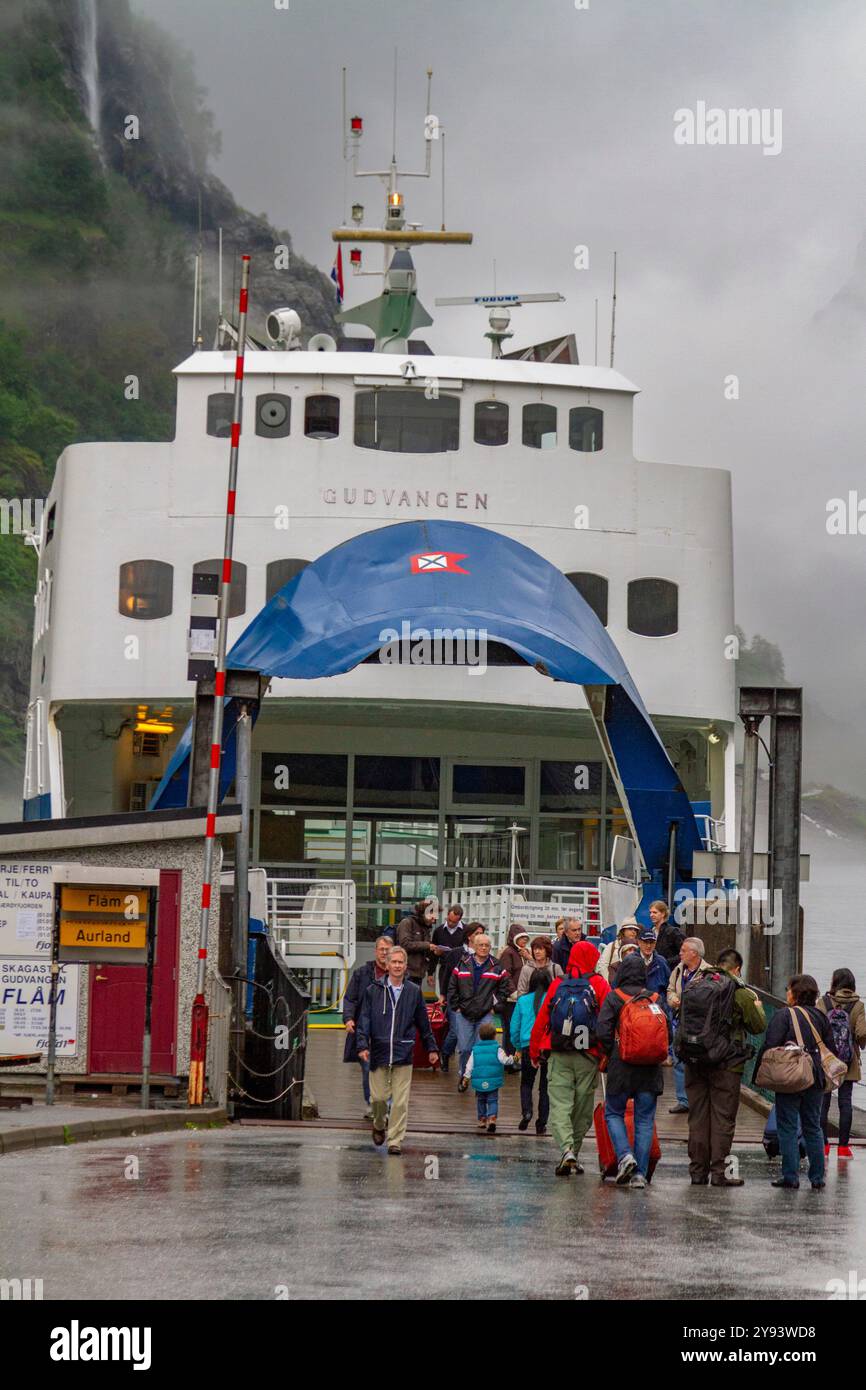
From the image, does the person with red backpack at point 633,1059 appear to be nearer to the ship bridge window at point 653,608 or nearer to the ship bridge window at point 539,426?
the ship bridge window at point 653,608

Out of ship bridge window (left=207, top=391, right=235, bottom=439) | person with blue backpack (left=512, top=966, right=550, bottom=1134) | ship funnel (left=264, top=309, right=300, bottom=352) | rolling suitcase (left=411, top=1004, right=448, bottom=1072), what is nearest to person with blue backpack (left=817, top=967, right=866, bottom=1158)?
person with blue backpack (left=512, top=966, right=550, bottom=1134)

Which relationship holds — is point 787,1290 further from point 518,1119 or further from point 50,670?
point 50,670

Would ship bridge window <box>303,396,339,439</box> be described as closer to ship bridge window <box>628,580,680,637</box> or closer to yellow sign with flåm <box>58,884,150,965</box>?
ship bridge window <box>628,580,680,637</box>

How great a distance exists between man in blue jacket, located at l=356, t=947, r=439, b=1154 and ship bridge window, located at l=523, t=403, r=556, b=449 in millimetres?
13727

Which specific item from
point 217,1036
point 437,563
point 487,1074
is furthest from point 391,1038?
point 437,563

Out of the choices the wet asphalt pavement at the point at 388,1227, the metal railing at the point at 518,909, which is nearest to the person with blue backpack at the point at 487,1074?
the wet asphalt pavement at the point at 388,1227

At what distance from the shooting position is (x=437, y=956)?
17984 mm

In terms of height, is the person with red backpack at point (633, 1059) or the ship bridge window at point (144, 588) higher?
the ship bridge window at point (144, 588)

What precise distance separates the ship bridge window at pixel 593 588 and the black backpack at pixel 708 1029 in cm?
1361

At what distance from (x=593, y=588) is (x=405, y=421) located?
347 cm

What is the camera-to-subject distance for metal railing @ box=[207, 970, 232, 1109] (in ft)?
48.9

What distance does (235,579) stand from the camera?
985 inches

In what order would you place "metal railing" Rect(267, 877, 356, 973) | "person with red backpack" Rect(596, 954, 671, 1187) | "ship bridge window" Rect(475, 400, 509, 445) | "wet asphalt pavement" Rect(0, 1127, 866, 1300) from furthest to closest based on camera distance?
1. "ship bridge window" Rect(475, 400, 509, 445)
2. "metal railing" Rect(267, 877, 356, 973)
3. "person with red backpack" Rect(596, 954, 671, 1187)
4. "wet asphalt pavement" Rect(0, 1127, 866, 1300)

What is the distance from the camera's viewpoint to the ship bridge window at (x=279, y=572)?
81.8 feet
